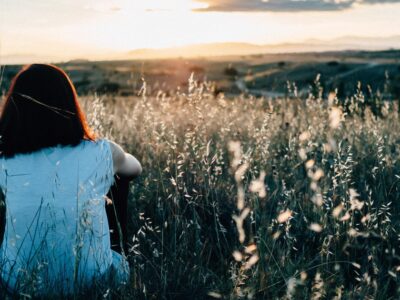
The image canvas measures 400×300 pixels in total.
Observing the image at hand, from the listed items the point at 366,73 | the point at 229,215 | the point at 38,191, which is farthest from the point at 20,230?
the point at 366,73

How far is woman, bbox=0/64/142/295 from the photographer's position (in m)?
2.27

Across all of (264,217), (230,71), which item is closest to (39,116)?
(264,217)

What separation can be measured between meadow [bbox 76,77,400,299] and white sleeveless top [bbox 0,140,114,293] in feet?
0.69

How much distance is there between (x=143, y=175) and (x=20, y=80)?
1.56 meters

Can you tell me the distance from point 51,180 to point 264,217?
1.00 metres

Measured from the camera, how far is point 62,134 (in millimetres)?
2371

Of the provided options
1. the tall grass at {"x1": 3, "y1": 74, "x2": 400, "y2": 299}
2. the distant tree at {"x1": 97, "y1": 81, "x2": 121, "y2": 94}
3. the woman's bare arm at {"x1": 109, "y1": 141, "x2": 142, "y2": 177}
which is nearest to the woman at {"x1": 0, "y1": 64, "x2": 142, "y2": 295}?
the woman's bare arm at {"x1": 109, "y1": 141, "x2": 142, "y2": 177}

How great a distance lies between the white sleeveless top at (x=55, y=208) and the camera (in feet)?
7.45

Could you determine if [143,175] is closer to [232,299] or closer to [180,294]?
[180,294]

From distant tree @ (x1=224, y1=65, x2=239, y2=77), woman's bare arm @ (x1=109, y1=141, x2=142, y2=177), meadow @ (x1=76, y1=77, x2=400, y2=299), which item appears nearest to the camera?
meadow @ (x1=76, y1=77, x2=400, y2=299)

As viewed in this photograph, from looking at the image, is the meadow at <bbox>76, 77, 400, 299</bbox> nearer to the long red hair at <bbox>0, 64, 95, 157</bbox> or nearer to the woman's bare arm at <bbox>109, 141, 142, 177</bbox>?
the woman's bare arm at <bbox>109, 141, 142, 177</bbox>

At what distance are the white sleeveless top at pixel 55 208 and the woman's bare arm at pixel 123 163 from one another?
176mm

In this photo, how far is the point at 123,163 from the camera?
268cm

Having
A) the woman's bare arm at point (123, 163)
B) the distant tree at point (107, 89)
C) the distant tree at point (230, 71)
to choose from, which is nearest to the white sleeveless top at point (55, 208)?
the woman's bare arm at point (123, 163)
